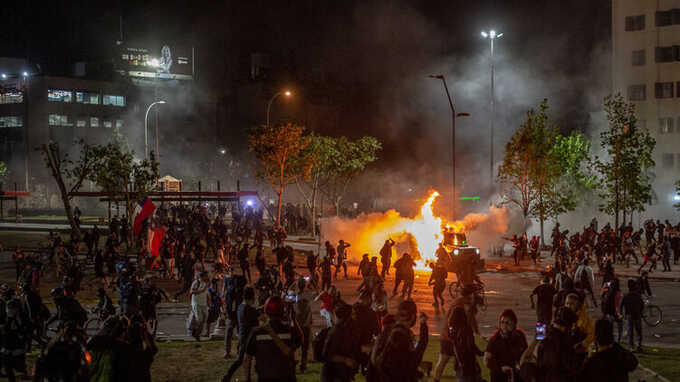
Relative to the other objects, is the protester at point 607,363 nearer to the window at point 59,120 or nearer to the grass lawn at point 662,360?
the grass lawn at point 662,360

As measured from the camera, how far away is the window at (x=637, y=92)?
158ft

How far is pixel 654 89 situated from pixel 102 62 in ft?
257

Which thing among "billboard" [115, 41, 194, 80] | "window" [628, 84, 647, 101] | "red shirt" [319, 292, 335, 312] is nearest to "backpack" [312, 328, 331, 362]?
"red shirt" [319, 292, 335, 312]

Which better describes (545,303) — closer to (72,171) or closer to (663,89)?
(72,171)

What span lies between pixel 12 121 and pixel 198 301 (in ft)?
251

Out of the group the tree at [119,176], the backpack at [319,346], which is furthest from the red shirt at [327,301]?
the tree at [119,176]

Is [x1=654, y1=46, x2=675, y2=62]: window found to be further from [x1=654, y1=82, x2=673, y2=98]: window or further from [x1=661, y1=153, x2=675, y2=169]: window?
[x1=661, y1=153, x2=675, y2=169]: window

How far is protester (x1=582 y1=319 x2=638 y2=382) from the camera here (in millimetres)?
5516

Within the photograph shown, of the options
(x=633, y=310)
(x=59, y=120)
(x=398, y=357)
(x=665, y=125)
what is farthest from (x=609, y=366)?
(x=59, y=120)

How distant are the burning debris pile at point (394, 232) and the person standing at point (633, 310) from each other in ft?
48.5

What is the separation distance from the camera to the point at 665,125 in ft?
155

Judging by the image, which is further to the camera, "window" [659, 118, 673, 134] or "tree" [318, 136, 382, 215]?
"window" [659, 118, 673, 134]

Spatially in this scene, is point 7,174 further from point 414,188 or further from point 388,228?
point 388,228

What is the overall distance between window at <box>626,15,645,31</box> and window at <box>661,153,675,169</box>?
402 inches
